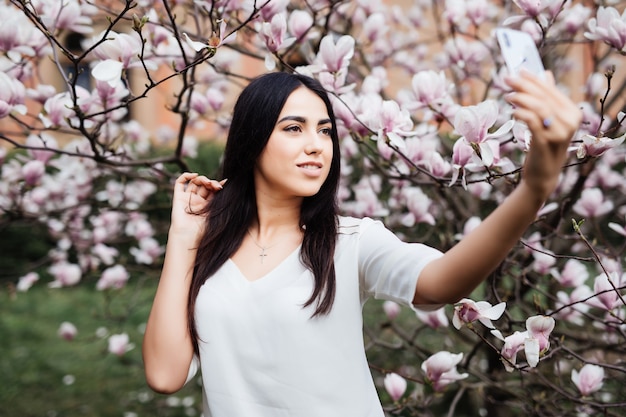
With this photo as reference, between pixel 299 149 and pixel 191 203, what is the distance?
1.04ft

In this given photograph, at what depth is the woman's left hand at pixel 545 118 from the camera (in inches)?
34.0

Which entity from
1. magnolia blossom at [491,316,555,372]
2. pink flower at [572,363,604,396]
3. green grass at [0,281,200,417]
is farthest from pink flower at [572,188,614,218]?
green grass at [0,281,200,417]

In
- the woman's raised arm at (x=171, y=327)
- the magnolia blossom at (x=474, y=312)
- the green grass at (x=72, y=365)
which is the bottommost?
the green grass at (x=72, y=365)

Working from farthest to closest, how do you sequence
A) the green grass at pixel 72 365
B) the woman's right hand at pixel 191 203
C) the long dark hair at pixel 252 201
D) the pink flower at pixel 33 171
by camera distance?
the green grass at pixel 72 365, the pink flower at pixel 33 171, the woman's right hand at pixel 191 203, the long dark hair at pixel 252 201

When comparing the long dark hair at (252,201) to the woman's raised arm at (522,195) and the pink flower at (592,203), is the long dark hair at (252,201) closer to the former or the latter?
the woman's raised arm at (522,195)

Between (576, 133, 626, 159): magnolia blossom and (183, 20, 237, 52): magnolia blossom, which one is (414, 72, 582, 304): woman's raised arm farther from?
(183, 20, 237, 52): magnolia blossom

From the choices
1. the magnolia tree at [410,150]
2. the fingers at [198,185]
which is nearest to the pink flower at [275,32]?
the magnolia tree at [410,150]

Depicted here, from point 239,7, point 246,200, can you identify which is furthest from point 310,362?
point 239,7

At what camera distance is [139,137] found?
11.1 feet

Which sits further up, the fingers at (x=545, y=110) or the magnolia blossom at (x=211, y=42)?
the fingers at (x=545, y=110)

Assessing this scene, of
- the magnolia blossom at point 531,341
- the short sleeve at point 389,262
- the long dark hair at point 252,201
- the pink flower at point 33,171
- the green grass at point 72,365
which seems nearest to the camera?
the short sleeve at point 389,262

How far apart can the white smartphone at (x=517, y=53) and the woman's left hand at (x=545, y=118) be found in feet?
0.12

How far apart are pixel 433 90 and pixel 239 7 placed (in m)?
0.70

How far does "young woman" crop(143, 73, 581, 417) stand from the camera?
50.1 inches
